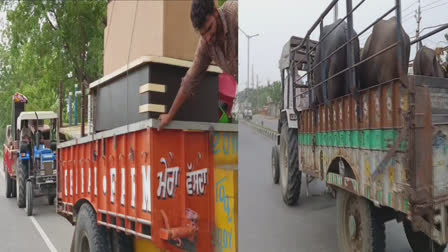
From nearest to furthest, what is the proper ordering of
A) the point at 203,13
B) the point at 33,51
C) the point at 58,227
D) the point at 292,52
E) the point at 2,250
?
1. the point at 203,13
2. the point at 292,52
3. the point at 33,51
4. the point at 2,250
5. the point at 58,227

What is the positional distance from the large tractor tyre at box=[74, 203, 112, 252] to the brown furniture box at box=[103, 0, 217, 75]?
1231 millimetres

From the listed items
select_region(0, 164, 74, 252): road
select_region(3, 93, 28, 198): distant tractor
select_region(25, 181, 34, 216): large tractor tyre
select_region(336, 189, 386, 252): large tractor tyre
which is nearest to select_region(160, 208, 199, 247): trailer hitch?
select_region(336, 189, 386, 252): large tractor tyre

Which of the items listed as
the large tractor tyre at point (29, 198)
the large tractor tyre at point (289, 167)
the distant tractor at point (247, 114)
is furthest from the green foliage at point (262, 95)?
the large tractor tyre at point (29, 198)

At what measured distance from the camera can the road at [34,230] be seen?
5363mm

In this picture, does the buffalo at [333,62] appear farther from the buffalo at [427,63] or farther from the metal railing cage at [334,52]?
the buffalo at [427,63]

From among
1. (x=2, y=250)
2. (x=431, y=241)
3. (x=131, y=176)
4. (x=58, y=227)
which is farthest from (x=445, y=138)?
(x=58, y=227)

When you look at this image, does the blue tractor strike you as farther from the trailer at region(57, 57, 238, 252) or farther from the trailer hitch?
the trailer hitch

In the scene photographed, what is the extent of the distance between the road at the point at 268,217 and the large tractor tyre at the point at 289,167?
0.03 m

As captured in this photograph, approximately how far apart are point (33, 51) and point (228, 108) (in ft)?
3.21

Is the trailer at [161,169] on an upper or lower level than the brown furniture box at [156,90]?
lower

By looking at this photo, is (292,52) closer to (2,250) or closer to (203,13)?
(203,13)

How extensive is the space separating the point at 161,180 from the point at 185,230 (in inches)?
8.5

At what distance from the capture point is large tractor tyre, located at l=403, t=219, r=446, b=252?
1.35 metres

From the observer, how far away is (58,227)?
21.5ft
